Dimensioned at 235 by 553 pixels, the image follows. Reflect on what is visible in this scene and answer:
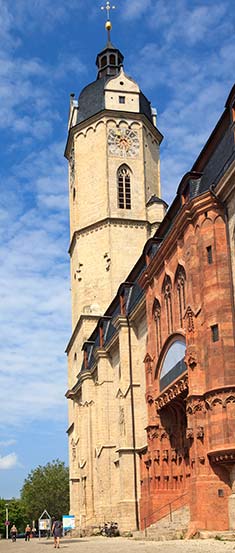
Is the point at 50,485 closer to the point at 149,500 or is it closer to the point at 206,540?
the point at 149,500

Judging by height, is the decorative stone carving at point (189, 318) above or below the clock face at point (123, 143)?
below

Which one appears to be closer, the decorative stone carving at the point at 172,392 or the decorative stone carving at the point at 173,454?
the decorative stone carving at the point at 172,392

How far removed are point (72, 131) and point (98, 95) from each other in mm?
4036

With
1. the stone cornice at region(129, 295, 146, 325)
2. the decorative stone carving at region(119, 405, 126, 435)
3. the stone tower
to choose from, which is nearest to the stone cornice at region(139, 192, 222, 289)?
the stone cornice at region(129, 295, 146, 325)

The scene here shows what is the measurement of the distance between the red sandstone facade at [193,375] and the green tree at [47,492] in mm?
62694

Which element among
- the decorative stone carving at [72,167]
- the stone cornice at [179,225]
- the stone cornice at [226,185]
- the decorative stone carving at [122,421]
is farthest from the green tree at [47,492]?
the stone cornice at [226,185]

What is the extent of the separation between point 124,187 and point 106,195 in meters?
1.96

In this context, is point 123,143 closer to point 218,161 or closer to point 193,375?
point 218,161

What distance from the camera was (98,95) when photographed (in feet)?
225

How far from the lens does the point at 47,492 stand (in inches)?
3898

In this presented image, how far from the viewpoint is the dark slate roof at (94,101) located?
67938mm

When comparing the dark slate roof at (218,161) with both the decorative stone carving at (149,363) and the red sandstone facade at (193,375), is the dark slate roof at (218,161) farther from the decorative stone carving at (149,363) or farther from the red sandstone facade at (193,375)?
the decorative stone carving at (149,363)

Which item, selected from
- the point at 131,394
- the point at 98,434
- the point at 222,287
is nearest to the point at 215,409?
the point at 222,287

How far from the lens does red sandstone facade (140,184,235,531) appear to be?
1085 inches
